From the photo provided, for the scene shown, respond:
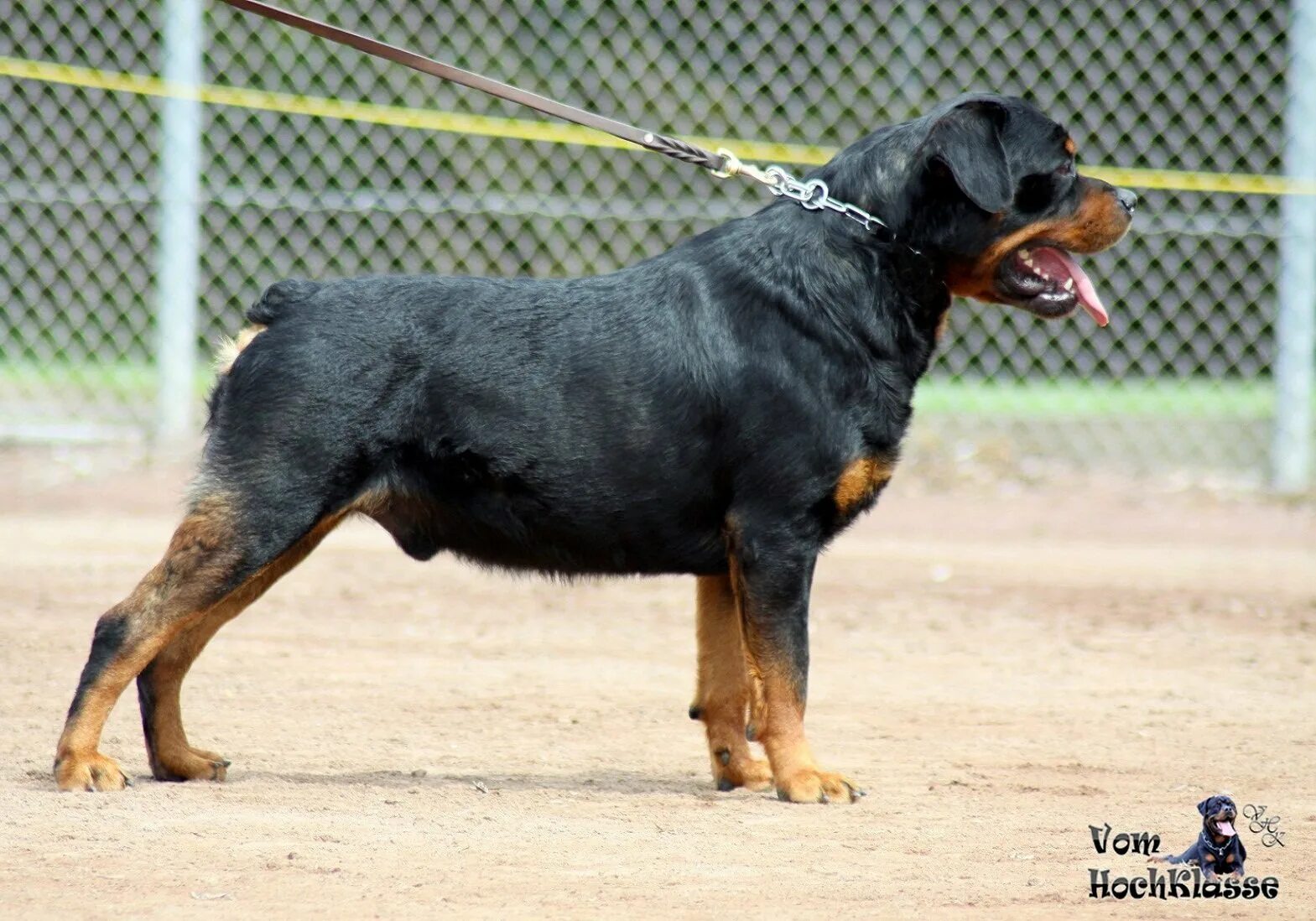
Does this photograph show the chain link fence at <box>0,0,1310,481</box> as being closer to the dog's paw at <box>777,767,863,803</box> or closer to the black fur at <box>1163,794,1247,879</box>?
the dog's paw at <box>777,767,863,803</box>

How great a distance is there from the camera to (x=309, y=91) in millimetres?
11180

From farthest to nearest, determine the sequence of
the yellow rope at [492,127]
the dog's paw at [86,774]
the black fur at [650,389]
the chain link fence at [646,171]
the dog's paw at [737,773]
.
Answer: the chain link fence at [646,171] < the yellow rope at [492,127] < the dog's paw at [737,773] < the black fur at [650,389] < the dog's paw at [86,774]

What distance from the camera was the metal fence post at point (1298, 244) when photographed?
933cm

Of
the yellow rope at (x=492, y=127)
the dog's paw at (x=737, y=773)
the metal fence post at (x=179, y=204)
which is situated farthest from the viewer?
the metal fence post at (x=179, y=204)

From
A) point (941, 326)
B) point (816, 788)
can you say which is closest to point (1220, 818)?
point (816, 788)

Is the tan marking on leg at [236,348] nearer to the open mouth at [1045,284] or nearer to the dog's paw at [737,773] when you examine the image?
the dog's paw at [737,773]

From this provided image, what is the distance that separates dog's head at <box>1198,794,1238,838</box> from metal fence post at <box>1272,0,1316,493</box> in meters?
6.30

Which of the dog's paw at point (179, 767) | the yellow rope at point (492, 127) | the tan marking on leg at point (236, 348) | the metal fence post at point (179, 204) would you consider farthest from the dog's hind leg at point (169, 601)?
the metal fence post at point (179, 204)

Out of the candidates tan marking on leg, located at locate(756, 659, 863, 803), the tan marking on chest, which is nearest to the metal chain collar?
the tan marking on chest

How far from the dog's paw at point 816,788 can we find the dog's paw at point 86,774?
1.64 m

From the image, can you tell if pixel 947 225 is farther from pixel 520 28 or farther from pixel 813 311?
pixel 520 28

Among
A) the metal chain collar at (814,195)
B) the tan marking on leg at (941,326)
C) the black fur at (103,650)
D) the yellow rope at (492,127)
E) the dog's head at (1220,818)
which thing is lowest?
the dog's head at (1220,818)

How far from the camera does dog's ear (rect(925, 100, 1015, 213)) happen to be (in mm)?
4375

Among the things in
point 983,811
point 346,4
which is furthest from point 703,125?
point 983,811
